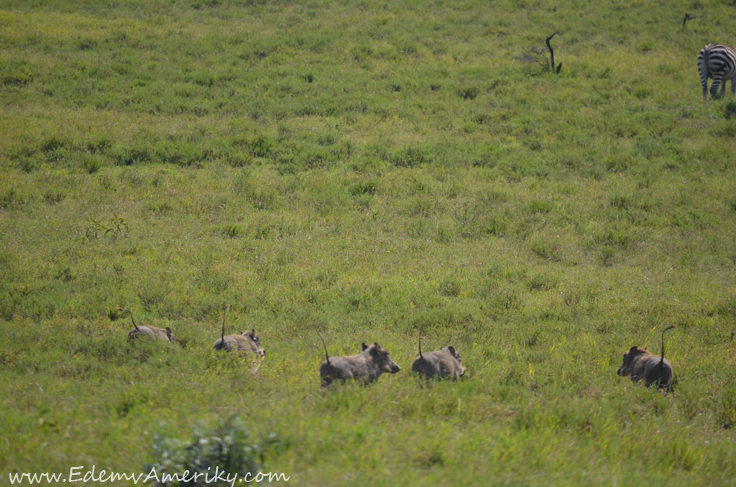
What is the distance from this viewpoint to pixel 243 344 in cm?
681

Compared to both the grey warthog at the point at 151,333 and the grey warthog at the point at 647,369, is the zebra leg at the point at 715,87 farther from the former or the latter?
the grey warthog at the point at 151,333

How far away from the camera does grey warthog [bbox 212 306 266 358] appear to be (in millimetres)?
6660

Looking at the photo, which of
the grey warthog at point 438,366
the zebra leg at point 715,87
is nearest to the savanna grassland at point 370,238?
the grey warthog at point 438,366

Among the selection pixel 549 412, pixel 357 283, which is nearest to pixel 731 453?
pixel 549 412

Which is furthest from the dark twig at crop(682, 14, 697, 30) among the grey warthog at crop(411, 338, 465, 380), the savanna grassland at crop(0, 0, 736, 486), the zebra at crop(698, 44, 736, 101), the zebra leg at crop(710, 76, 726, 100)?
the grey warthog at crop(411, 338, 465, 380)

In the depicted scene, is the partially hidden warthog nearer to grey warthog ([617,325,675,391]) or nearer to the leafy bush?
the leafy bush

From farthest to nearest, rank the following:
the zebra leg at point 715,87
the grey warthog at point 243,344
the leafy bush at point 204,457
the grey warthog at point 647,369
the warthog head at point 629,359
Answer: the zebra leg at point 715,87 < the warthog head at point 629,359 < the grey warthog at point 647,369 < the grey warthog at point 243,344 < the leafy bush at point 204,457

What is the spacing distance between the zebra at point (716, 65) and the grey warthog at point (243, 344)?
21.0 metres

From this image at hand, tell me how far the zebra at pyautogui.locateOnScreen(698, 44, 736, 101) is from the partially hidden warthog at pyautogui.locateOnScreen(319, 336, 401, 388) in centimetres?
2045

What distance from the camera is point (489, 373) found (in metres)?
6.95

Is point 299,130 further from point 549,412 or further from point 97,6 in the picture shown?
point 97,6

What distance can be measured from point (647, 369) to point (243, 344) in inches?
197

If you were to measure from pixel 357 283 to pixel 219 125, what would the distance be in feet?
36.5

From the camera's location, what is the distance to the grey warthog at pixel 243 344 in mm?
6660
